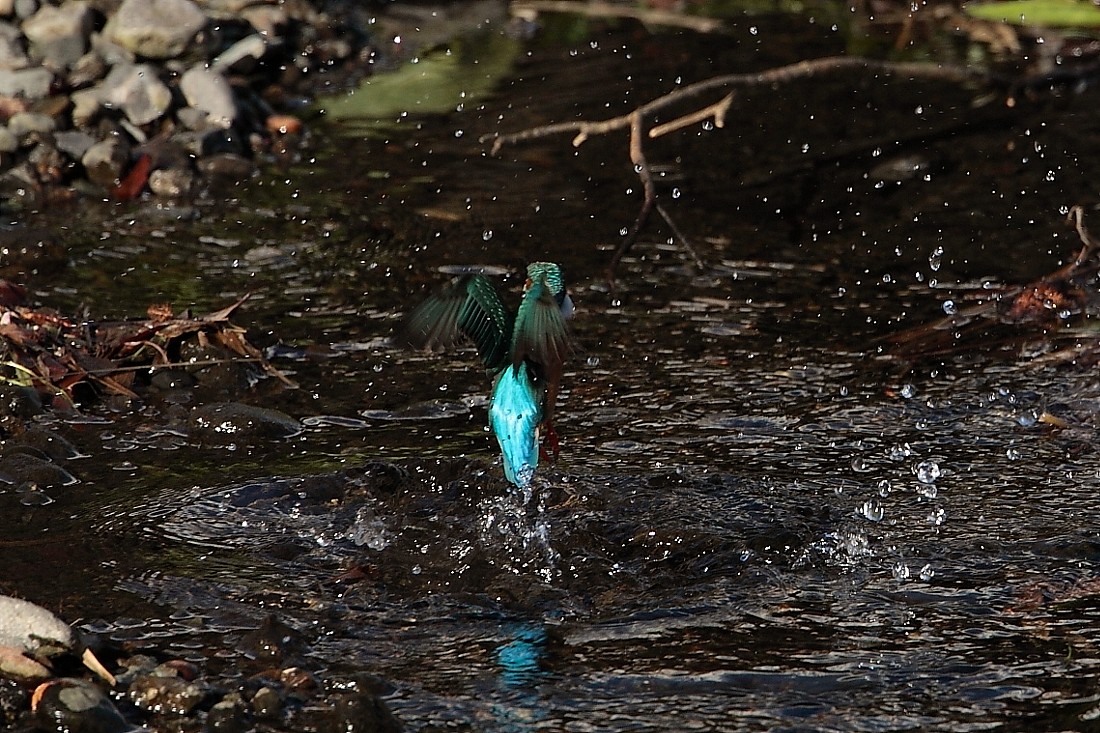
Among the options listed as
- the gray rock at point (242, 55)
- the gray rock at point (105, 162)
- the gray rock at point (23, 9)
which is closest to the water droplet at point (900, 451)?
the gray rock at point (105, 162)

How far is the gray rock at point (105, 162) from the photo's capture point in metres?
8.12

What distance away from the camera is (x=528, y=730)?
378 cm

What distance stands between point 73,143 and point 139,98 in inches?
17.7

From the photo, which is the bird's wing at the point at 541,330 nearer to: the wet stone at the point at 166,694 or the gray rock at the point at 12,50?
the wet stone at the point at 166,694

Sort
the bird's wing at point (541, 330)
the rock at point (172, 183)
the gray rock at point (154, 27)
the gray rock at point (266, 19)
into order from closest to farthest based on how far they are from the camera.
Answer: the bird's wing at point (541, 330) → the rock at point (172, 183) → the gray rock at point (154, 27) → the gray rock at point (266, 19)

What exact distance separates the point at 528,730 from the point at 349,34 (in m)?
7.04

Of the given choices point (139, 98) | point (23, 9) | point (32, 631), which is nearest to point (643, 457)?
point (32, 631)

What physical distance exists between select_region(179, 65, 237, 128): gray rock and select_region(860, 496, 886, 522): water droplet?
4.66 meters

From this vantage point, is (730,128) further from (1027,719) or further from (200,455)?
(1027,719)

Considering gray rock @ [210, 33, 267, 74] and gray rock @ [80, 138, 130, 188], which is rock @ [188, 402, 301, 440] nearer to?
gray rock @ [80, 138, 130, 188]

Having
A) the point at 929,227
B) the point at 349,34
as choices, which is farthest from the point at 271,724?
the point at 349,34

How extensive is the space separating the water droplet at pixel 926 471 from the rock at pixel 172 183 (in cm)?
421

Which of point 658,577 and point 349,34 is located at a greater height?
point 349,34

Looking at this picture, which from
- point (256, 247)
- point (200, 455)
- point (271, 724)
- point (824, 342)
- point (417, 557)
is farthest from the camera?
point (256, 247)
